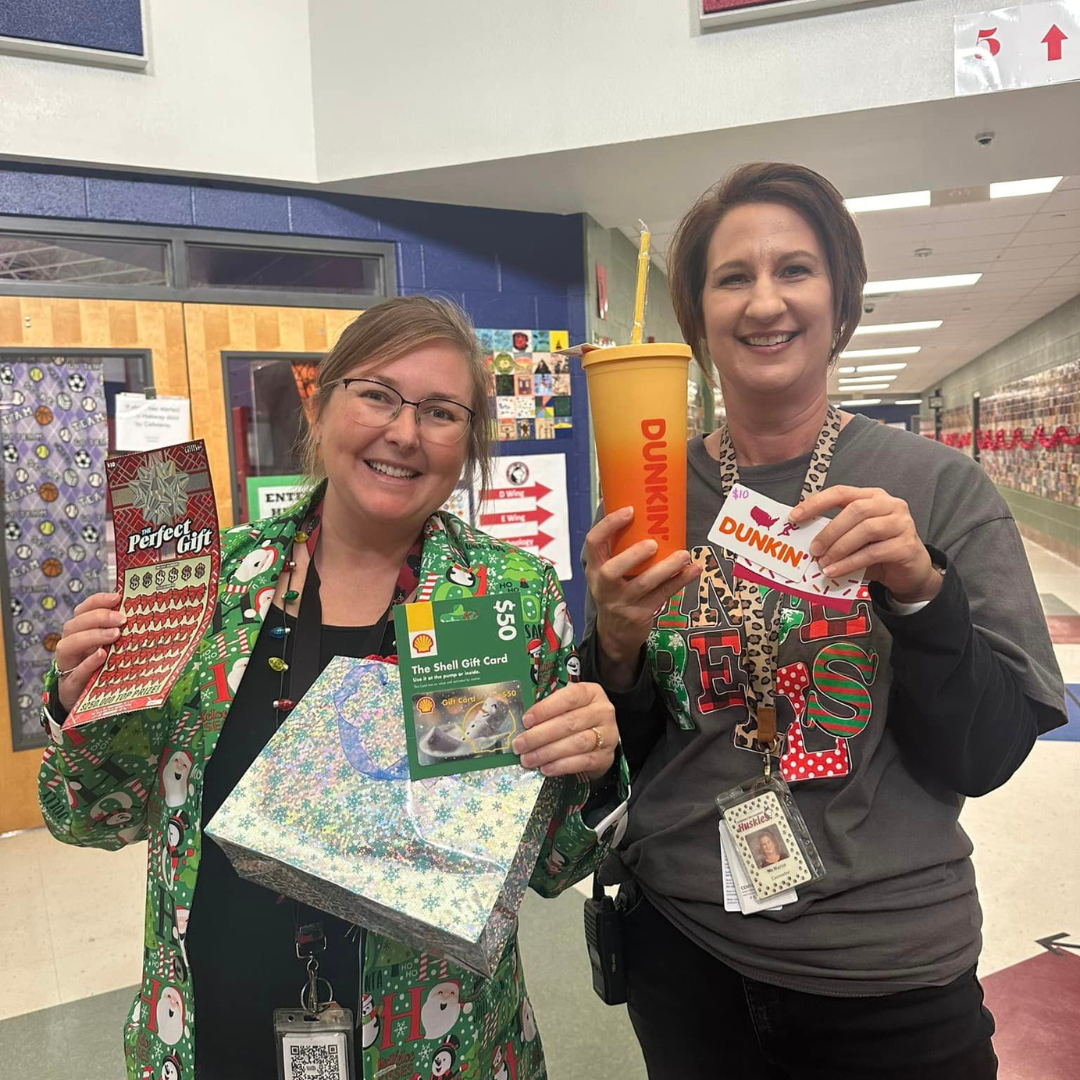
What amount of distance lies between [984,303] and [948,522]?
1097 cm

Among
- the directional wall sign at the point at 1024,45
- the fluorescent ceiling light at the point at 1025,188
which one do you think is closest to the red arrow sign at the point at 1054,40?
the directional wall sign at the point at 1024,45

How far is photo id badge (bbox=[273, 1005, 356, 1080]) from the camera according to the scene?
3.15 ft

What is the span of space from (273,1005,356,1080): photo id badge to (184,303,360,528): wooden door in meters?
3.42

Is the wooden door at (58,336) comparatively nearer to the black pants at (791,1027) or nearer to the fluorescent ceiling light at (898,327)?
the black pants at (791,1027)

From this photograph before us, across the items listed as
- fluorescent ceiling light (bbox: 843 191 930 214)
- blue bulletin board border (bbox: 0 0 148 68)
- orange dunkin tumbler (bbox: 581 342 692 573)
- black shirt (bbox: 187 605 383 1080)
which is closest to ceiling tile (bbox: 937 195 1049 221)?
fluorescent ceiling light (bbox: 843 191 930 214)

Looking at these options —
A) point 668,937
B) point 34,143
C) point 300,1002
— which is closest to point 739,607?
point 668,937

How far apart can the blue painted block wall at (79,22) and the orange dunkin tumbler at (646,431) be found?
12.6 feet

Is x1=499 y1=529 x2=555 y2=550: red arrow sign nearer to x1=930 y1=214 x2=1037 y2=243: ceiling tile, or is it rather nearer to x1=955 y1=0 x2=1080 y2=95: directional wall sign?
x1=955 y1=0 x2=1080 y2=95: directional wall sign

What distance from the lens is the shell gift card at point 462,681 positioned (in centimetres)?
81

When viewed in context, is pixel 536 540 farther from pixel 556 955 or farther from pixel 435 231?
pixel 556 955

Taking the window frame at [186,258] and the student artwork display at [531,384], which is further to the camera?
the student artwork display at [531,384]

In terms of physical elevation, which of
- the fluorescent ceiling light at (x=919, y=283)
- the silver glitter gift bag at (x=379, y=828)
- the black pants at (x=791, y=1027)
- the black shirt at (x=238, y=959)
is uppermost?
the fluorescent ceiling light at (x=919, y=283)

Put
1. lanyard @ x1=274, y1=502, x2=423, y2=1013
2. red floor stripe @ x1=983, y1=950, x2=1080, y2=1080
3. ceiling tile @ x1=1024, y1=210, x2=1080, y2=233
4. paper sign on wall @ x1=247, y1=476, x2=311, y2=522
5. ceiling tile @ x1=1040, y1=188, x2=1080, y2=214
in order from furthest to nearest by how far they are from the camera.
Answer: ceiling tile @ x1=1024, y1=210, x2=1080, y2=233
ceiling tile @ x1=1040, y1=188, x2=1080, y2=214
paper sign on wall @ x1=247, y1=476, x2=311, y2=522
red floor stripe @ x1=983, y1=950, x2=1080, y2=1080
lanyard @ x1=274, y1=502, x2=423, y2=1013

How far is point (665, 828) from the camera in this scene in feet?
3.64
